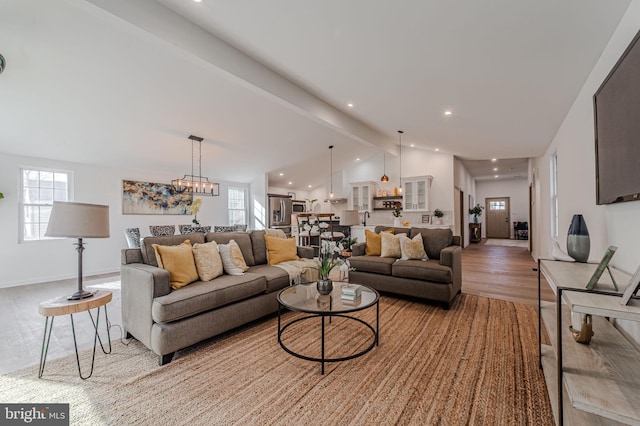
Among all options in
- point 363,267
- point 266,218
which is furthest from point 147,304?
point 266,218

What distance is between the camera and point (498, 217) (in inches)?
484

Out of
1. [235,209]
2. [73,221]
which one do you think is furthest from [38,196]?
[73,221]

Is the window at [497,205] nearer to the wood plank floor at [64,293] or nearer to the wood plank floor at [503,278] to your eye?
the wood plank floor at [503,278]

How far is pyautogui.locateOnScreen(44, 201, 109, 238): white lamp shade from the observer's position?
2.04 metres

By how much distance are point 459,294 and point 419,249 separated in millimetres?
877

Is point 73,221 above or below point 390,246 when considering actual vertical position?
above

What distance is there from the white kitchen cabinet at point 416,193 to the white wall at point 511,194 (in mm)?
6509

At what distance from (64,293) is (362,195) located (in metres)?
7.00

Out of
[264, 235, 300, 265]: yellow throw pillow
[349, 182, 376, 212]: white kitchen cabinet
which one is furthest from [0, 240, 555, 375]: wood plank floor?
[349, 182, 376, 212]: white kitchen cabinet

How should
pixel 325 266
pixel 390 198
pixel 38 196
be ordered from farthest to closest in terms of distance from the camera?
pixel 390 198, pixel 38 196, pixel 325 266

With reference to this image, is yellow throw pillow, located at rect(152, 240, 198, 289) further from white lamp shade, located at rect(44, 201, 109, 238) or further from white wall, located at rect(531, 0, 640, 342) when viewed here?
white wall, located at rect(531, 0, 640, 342)

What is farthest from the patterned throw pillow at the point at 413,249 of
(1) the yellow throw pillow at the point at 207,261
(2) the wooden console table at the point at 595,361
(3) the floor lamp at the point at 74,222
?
(3) the floor lamp at the point at 74,222

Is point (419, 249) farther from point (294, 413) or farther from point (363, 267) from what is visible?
point (294, 413)

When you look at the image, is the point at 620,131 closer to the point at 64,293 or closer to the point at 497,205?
the point at 64,293
